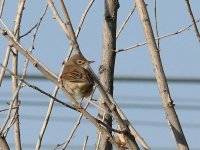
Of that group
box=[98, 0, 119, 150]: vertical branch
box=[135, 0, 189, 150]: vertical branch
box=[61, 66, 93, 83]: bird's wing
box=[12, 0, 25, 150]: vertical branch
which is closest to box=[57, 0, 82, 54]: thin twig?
box=[135, 0, 189, 150]: vertical branch

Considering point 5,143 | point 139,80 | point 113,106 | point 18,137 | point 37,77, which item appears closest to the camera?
point 113,106

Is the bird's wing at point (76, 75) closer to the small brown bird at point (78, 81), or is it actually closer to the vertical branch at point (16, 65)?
the small brown bird at point (78, 81)

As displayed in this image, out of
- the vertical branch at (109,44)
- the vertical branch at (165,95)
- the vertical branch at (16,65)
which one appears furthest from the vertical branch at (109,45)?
the vertical branch at (165,95)

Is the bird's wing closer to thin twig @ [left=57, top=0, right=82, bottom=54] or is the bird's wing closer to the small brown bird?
the small brown bird

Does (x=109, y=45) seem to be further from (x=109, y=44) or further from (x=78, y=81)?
(x=78, y=81)

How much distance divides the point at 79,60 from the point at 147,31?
1926 millimetres

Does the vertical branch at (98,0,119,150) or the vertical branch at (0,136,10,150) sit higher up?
the vertical branch at (98,0,119,150)

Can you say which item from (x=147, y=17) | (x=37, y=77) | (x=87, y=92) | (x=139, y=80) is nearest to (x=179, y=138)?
(x=147, y=17)

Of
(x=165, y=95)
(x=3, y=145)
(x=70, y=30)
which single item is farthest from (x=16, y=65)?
(x=165, y=95)

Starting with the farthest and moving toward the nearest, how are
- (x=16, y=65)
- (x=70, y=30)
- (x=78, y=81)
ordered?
1. (x=78, y=81)
2. (x=16, y=65)
3. (x=70, y=30)

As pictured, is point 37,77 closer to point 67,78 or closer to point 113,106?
point 67,78

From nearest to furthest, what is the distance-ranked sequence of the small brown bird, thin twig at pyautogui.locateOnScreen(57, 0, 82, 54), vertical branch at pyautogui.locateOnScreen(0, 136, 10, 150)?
thin twig at pyautogui.locateOnScreen(57, 0, 82, 54)
vertical branch at pyautogui.locateOnScreen(0, 136, 10, 150)
the small brown bird

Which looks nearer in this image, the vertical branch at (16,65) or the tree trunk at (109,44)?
the tree trunk at (109,44)

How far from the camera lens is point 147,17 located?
3590 mm
